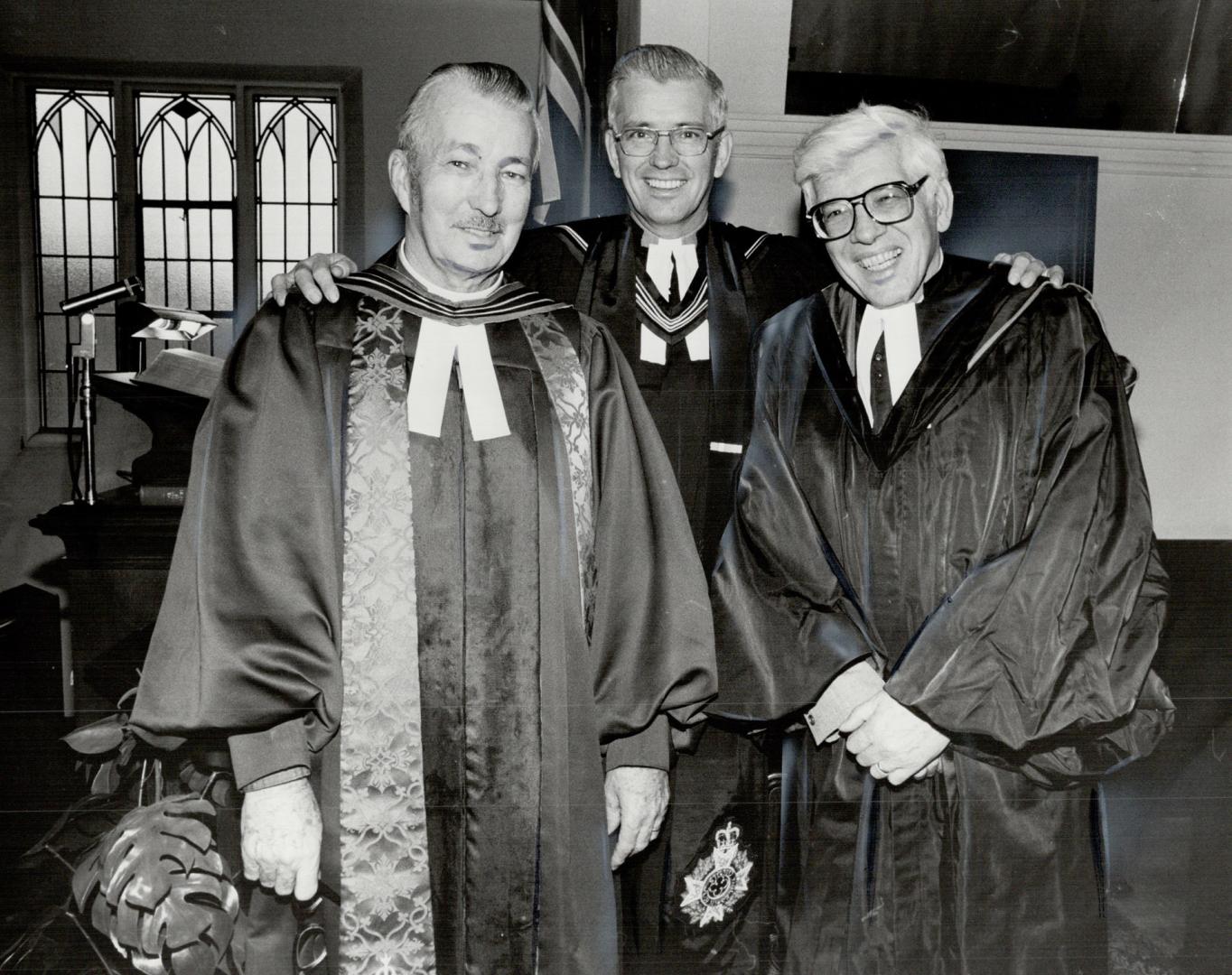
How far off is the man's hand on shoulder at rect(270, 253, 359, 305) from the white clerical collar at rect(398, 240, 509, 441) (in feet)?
0.36

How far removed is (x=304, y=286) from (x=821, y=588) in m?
0.92

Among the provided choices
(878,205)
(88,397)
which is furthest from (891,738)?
(88,397)

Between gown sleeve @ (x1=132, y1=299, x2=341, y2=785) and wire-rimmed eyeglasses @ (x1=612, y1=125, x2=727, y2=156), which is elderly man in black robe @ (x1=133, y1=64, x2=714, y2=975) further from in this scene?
wire-rimmed eyeglasses @ (x1=612, y1=125, x2=727, y2=156)

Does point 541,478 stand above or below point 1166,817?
above

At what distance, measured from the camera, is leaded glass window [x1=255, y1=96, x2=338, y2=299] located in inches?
69.9

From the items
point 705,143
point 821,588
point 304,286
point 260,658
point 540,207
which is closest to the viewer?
point 260,658

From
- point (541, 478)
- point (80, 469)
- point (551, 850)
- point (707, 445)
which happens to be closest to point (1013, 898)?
point (551, 850)

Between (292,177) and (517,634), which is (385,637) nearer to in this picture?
(517,634)

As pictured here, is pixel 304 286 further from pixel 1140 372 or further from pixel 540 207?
pixel 1140 372

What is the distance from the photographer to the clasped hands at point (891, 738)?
157 cm

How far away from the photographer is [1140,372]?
6.70 feet

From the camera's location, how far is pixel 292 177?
1785 mm

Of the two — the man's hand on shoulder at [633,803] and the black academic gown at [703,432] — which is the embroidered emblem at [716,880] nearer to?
the black academic gown at [703,432]

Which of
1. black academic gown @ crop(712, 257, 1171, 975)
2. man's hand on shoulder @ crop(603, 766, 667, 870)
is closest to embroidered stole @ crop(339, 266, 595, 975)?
man's hand on shoulder @ crop(603, 766, 667, 870)
